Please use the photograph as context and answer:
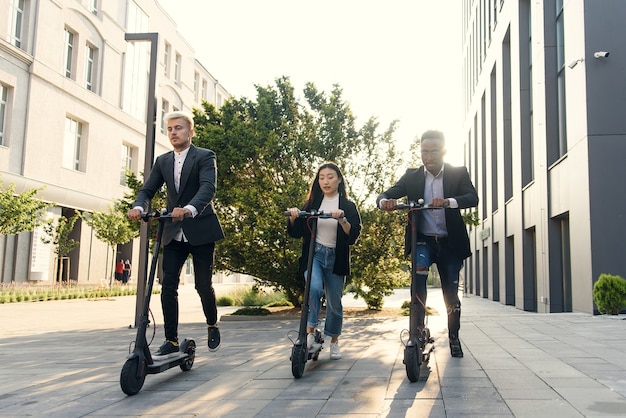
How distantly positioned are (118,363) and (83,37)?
28.7 meters

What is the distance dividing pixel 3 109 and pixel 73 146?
550 centimetres

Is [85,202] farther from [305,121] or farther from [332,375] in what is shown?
[332,375]

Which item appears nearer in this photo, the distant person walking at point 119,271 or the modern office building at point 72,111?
the modern office building at point 72,111

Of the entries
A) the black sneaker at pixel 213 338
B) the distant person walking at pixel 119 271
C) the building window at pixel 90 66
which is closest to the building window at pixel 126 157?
the distant person walking at pixel 119 271

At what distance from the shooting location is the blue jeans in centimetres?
505

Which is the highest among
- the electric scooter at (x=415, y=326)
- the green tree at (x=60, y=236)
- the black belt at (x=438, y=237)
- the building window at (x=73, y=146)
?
the building window at (x=73, y=146)

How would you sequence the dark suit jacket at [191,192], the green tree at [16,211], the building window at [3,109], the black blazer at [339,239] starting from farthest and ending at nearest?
1. the building window at [3,109]
2. the green tree at [16,211]
3. the black blazer at [339,239]
4. the dark suit jacket at [191,192]

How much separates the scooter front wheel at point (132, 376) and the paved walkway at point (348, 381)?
7 cm

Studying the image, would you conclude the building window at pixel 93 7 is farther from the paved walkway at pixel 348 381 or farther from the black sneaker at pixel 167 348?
the black sneaker at pixel 167 348

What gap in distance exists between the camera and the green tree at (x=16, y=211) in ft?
65.1

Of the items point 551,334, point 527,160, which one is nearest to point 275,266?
point 551,334

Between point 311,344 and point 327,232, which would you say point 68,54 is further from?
point 311,344

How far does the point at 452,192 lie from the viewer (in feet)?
16.4

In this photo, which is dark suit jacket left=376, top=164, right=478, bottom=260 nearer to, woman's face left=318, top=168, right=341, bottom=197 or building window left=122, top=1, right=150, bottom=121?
woman's face left=318, top=168, right=341, bottom=197
